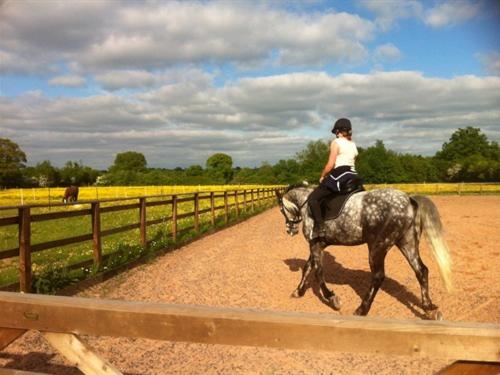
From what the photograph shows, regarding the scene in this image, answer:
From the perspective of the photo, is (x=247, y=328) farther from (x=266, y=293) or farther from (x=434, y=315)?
(x=266, y=293)

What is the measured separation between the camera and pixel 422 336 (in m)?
1.75

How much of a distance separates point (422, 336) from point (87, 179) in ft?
358

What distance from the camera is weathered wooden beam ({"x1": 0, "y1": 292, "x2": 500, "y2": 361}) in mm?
1725

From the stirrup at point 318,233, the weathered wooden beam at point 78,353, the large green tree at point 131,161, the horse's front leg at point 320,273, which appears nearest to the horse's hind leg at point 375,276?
the horse's front leg at point 320,273

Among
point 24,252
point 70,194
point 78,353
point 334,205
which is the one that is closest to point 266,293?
point 334,205

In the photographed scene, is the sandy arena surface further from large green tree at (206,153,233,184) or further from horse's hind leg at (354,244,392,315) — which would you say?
large green tree at (206,153,233,184)

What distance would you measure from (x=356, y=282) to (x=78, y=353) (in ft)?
20.9

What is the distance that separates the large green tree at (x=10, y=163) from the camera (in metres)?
76.2

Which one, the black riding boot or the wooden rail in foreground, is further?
the black riding boot

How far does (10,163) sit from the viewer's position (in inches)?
3071

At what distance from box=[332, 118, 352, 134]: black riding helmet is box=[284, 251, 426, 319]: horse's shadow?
262 cm

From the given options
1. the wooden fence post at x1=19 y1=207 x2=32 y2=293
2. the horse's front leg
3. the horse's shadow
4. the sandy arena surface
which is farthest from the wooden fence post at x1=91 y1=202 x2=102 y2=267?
the horse's front leg

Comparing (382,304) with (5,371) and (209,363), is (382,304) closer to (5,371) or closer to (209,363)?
(209,363)

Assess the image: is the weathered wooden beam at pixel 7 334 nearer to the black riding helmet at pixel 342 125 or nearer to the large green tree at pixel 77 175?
the black riding helmet at pixel 342 125
